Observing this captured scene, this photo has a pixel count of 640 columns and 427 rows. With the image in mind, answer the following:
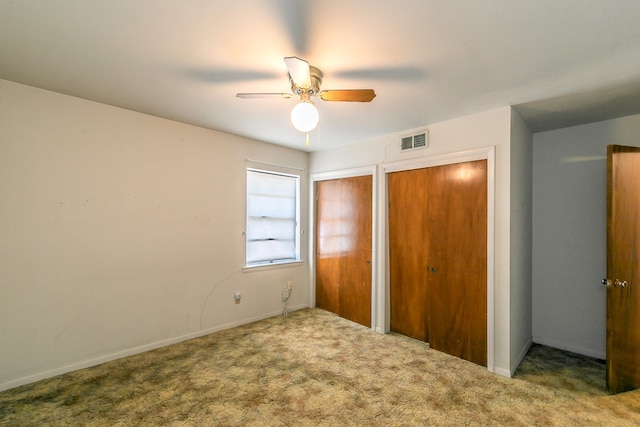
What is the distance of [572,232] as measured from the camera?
3.31m

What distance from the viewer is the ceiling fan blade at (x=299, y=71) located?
63.1 inches

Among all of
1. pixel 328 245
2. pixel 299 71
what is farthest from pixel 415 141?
pixel 299 71

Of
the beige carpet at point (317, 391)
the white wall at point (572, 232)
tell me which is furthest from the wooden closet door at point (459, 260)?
the white wall at point (572, 232)

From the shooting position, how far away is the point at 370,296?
12.8ft

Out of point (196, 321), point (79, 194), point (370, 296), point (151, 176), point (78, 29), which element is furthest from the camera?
point (370, 296)

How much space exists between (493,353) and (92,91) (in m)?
4.43

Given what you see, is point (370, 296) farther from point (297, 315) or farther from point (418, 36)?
point (418, 36)

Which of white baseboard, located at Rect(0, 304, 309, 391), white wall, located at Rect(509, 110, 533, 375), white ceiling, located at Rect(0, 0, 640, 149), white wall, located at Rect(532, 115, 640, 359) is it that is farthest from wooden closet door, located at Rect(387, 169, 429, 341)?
white baseboard, located at Rect(0, 304, 309, 391)

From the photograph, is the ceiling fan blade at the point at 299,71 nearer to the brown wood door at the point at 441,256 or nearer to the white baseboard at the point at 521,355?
the brown wood door at the point at 441,256

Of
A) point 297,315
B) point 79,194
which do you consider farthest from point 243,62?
point 297,315

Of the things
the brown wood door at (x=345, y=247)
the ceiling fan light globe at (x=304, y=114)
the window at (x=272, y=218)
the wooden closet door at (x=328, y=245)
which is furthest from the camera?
the wooden closet door at (x=328, y=245)

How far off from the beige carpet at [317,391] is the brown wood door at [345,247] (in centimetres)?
89

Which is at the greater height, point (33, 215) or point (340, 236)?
point (33, 215)

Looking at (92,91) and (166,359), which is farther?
(166,359)
